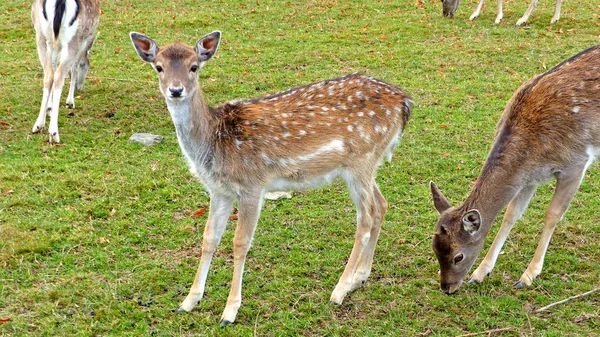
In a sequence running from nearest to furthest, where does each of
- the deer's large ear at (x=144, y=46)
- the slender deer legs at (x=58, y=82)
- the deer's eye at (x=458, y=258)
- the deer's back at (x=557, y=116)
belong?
the deer's large ear at (x=144, y=46) → the deer's eye at (x=458, y=258) → the deer's back at (x=557, y=116) → the slender deer legs at (x=58, y=82)

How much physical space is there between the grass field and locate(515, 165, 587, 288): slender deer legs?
143 millimetres

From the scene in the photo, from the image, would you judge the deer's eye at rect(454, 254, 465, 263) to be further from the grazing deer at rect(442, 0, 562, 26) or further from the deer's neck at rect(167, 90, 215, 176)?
the grazing deer at rect(442, 0, 562, 26)

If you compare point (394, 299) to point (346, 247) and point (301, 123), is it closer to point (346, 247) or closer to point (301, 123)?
point (346, 247)

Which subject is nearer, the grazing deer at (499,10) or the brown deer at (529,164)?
the brown deer at (529,164)

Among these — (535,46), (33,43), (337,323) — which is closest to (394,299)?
(337,323)

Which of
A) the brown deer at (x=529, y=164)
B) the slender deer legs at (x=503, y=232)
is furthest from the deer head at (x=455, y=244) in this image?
the slender deer legs at (x=503, y=232)

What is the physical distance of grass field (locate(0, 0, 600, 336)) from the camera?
489cm

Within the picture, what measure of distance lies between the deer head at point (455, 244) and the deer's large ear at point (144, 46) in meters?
2.52

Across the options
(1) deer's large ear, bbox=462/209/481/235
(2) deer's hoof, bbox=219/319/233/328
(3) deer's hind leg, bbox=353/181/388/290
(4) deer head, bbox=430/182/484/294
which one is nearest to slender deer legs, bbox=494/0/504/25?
(3) deer's hind leg, bbox=353/181/388/290

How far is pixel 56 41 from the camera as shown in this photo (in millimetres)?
8461

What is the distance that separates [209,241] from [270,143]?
0.87 metres

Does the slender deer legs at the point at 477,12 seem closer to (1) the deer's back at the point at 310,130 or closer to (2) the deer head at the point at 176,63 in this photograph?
(1) the deer's back at the point at 310,130

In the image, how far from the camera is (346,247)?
5.98 metres

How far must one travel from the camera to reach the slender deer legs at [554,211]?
5355 millimetres
